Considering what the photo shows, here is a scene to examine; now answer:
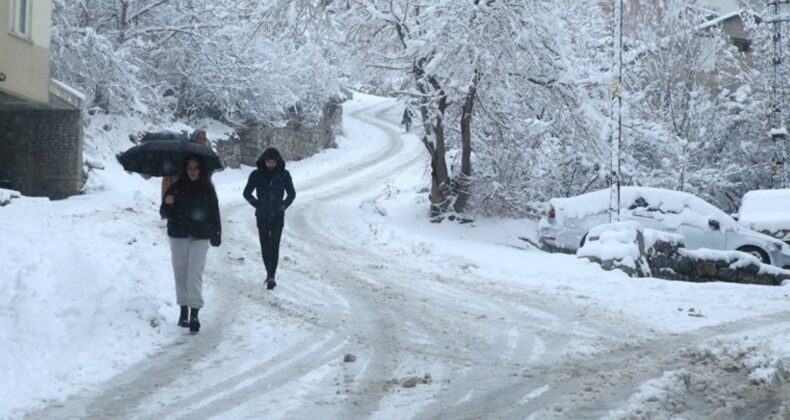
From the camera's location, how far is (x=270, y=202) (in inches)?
386

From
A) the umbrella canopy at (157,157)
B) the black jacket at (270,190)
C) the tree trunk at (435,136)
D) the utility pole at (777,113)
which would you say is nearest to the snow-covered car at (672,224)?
the tree trunk at (435,136)

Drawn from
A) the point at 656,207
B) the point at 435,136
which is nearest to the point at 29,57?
the point at 435,136

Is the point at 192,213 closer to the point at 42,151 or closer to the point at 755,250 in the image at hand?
the point at 755,250

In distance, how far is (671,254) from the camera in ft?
47.1

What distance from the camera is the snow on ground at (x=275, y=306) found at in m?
5.88

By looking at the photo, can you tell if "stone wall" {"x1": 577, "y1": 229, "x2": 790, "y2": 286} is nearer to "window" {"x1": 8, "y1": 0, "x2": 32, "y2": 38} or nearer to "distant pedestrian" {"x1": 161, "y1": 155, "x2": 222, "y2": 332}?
"distant pedestrian" {"x1": 161, "y1": 155, "x2": 222, "y2": 332}

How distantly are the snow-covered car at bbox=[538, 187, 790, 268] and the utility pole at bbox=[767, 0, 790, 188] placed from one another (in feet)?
25.6

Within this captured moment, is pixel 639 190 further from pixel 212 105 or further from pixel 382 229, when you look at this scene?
pixel 212 105

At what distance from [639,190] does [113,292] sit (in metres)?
12.7

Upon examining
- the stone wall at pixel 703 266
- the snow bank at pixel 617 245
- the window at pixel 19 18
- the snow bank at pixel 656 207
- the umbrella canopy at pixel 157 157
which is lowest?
the stone wall at pixel 703 266

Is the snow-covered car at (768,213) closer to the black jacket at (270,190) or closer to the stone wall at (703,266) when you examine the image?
the stone wall at (703,266)

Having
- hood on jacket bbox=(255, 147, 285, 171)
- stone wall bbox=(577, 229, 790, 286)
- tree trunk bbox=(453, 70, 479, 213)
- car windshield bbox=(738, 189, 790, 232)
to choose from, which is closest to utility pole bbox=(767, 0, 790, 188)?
car windshield bbox=(738, 189, 790, 232)

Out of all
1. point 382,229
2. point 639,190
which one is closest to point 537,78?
point 639,190

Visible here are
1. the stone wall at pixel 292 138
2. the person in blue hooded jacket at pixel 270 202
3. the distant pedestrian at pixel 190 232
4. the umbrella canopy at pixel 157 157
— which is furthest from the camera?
the stone wall at pixel 292 138
